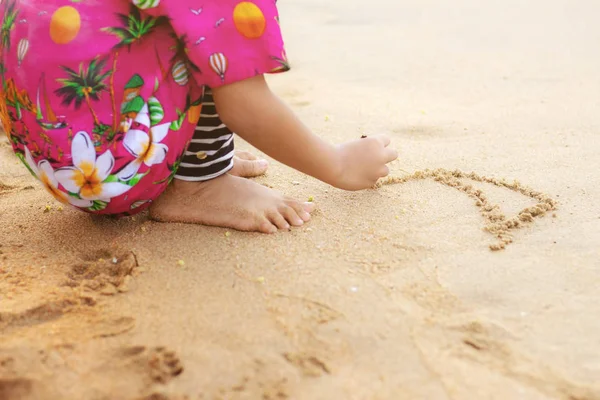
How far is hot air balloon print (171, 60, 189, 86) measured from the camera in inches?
47.4

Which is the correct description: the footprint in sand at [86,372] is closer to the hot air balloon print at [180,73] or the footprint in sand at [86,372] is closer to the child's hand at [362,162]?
the hot air balloon print at [180,73]

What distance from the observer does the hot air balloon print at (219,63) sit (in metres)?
1.14

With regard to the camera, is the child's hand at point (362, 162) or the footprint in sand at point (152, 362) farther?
the child's hand at point (362, 162)

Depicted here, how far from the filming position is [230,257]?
4.16 feet

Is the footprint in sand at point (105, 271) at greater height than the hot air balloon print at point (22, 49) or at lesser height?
lesser

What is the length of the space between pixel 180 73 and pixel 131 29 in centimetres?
12

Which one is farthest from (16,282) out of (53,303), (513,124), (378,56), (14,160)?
(378,56)

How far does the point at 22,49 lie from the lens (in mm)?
1166

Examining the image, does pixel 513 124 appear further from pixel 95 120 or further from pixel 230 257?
pixel 95 120

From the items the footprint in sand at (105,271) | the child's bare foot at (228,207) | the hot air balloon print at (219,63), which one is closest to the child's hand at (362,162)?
the child's bare foot at (228,207)

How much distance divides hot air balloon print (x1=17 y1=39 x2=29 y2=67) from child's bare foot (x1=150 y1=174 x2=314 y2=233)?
0.41 metres

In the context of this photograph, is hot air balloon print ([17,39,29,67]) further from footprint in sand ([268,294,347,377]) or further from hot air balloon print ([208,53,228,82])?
footprint in sand ([268,294,347,377])

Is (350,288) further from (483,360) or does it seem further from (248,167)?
(248,167)

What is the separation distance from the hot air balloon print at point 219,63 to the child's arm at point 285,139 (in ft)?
0.13
